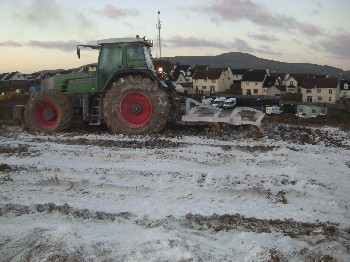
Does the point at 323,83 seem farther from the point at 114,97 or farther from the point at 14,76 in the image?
the point at 14,76

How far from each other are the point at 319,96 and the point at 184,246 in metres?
71.3

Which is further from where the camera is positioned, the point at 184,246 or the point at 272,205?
the point at 272,205

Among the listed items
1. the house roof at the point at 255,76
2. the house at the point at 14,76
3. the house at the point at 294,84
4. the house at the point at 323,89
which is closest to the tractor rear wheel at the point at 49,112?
the house at the point at 323,89

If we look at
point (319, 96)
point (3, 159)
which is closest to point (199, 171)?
point (3, 159)

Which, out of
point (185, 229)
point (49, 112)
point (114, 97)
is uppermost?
point (114, 97)

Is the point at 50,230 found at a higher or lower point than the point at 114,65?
lower

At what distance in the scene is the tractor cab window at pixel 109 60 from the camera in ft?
39.0

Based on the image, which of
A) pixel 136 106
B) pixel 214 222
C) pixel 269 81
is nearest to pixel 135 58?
pixel 136 106

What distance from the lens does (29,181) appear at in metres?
6.68

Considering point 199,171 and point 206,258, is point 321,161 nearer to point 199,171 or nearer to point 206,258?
point 199,171

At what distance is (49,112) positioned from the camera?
12.2 m

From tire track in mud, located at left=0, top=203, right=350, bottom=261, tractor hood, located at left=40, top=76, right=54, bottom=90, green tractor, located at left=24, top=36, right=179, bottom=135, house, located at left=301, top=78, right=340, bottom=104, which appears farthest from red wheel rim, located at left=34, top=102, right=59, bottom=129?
house, located at left=301, top=78, right=340, bottom=104

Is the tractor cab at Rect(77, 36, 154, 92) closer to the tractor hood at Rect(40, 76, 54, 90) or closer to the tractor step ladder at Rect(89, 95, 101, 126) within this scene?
the tractor step ladder at Rect(89, 95, 101, 126)

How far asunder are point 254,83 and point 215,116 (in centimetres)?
6874
